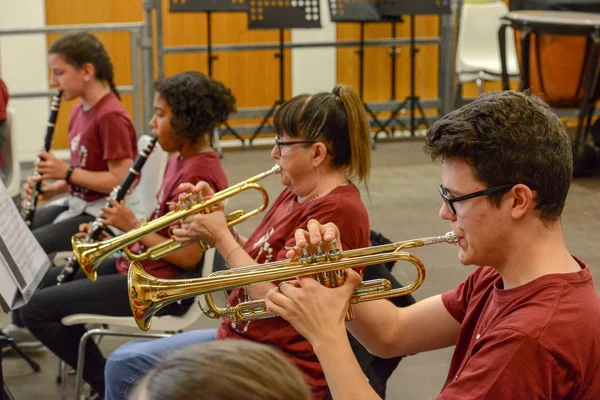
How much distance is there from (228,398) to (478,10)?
710cm

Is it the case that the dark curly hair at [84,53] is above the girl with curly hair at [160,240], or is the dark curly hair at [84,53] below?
above

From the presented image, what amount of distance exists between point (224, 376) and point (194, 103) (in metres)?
2.35

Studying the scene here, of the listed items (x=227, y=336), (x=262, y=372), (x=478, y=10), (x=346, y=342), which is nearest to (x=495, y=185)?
(x=346, y=342)

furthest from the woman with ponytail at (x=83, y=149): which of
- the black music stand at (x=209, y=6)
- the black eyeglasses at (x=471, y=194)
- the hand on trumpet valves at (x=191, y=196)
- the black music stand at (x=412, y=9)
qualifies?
the black music stand at (x=412, y=9)

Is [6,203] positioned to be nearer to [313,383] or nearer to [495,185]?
[313,383]

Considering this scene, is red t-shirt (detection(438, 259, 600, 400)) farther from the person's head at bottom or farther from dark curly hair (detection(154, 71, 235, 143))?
dark curly hair (detection(154, 71, 235, 143))

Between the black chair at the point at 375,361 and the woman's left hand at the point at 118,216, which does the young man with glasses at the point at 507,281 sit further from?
the woman's left hand at the point at 118,216

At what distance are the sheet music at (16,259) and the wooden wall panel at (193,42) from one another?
5.15m

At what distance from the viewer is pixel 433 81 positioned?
8812mm

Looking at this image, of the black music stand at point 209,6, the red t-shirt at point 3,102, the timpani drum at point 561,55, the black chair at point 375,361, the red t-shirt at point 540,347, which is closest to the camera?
the red t-shirt at point 540,347

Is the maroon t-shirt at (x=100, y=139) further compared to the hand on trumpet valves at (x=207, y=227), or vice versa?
the maroon t-shirt at (x=100, y=139)

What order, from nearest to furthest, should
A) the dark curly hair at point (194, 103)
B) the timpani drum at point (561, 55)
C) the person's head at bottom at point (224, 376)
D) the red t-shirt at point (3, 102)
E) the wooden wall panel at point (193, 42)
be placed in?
the person's head at bottom at point (224, 376)
the dark curly hair at point (194, 103)
the red t-shirt at point (3, 102)
the timpani drum at point (561, 55)
the wooden wall panel at point (193, 42)

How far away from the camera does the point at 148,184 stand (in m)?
3.73

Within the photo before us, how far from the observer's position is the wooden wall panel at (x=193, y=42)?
7.86 metres
